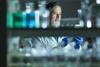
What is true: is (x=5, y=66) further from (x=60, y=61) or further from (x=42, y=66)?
(x=60, y=61)

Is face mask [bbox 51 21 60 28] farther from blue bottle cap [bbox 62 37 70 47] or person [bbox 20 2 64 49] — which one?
blue bottle cap [bbox 62 37 70 47]

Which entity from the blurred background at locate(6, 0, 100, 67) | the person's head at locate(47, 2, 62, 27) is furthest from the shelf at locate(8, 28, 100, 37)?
the person's head at locate(47, 2, 62, 27)

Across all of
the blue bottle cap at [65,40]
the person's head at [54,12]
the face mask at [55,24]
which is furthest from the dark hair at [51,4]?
the blue bottle cap at [65,40]

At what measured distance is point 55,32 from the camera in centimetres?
167

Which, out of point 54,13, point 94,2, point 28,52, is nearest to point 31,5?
point 54,13

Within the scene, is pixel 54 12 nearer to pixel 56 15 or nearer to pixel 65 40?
pixel 56 15

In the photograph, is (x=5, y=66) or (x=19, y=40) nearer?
(x=5, y=66)

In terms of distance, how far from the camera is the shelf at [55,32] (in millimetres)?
1663

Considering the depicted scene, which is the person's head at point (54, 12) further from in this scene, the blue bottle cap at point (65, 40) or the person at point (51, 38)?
the blue bottle cap at point (65, 40)

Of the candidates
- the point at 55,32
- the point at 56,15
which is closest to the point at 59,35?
the point at 55,32

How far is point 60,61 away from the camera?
5.75ft

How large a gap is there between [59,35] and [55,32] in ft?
0.10

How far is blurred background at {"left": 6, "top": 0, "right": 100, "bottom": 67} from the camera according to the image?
1.68m

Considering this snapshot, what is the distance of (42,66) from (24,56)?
13 cm
